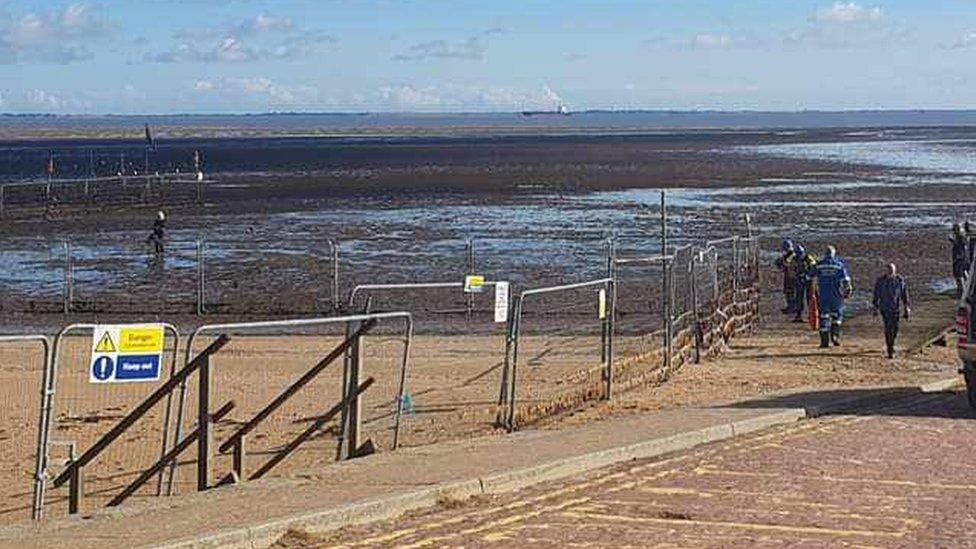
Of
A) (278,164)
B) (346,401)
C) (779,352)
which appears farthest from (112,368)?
(278,164)

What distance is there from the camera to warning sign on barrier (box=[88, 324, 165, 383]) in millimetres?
12072

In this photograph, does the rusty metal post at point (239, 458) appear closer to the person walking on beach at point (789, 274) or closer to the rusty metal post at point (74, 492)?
the rusty metal post at point (74, 492)

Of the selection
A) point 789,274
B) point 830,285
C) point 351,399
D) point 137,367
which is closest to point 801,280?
point 789,274

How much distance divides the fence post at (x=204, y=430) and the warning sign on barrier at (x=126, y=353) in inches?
26.5

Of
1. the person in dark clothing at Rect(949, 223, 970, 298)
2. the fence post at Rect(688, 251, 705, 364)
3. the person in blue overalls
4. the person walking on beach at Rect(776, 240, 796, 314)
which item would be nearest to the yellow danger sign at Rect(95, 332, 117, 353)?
the fence post at Rect(688, 251, 705, 364)

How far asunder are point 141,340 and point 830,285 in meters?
15.2

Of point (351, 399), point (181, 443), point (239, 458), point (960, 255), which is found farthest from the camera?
point (960, 255)

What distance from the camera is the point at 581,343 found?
26203 mm

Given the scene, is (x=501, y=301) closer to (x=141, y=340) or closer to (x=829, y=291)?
(x=141, y=340)

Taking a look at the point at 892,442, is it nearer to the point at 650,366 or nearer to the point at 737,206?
the point at 650,366

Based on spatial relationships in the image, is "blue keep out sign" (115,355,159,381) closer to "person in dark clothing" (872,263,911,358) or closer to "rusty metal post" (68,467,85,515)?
"rusty metal post" (68,467,85,515)

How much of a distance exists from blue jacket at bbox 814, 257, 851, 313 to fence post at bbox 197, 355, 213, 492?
13.8 meters

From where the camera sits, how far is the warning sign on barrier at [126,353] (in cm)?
1207

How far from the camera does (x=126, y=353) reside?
12211 millimetres
